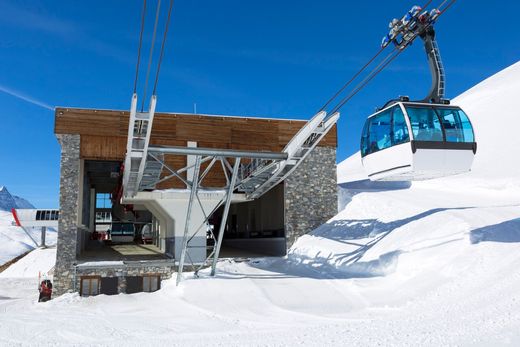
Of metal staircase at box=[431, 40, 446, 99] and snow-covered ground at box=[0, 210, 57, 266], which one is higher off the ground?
metal staircase at box=[431, 40, 446, 99]

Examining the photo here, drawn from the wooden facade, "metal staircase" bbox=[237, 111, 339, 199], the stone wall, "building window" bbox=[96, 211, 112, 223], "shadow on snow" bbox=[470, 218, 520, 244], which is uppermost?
the wooden facade

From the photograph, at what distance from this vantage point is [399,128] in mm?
13500

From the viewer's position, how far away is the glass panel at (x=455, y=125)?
13.5m

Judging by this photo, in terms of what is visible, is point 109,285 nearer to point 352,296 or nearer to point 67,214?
point 67,214

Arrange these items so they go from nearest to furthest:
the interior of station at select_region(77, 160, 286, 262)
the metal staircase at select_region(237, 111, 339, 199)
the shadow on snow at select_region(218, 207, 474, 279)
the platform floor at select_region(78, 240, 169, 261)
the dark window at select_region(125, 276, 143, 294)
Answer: the metal staircase at select_region(237, 111, 339, 199), the shadow on snow at select_region(218, 207, 474, 279), the dark window at select_region(125, 276, 143, 294), the platform floor at select_region(78, 240, 169, 261), the interior of station at select_region(77, 160, 286, 262)

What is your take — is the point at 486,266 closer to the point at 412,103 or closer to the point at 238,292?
the point at 412,103

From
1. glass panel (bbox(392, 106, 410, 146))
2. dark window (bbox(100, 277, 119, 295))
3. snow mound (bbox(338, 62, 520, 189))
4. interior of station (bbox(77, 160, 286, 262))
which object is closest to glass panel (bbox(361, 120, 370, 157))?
glass panel (bbox(392, 106, 410, 146))

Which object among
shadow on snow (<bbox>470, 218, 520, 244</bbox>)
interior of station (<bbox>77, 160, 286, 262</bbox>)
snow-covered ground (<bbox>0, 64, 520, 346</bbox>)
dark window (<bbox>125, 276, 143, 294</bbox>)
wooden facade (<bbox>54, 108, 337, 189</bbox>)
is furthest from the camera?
interior of station (<bbox>77, 160, 286, 262</bbox>)

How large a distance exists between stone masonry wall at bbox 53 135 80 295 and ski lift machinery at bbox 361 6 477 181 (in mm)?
13935

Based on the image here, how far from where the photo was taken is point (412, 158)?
42.7ft

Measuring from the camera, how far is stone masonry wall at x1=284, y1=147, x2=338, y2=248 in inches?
965

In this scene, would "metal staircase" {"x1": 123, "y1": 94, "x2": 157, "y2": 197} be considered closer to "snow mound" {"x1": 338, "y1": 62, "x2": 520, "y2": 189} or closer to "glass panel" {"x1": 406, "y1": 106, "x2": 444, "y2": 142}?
"glass panel" {"x1": 406, "y1": 106, "x2": 444, "y2": 142}

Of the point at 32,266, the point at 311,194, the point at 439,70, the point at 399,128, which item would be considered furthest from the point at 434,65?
the point at 32,266

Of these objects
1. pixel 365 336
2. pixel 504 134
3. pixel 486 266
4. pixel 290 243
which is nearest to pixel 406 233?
pixel 486 266
